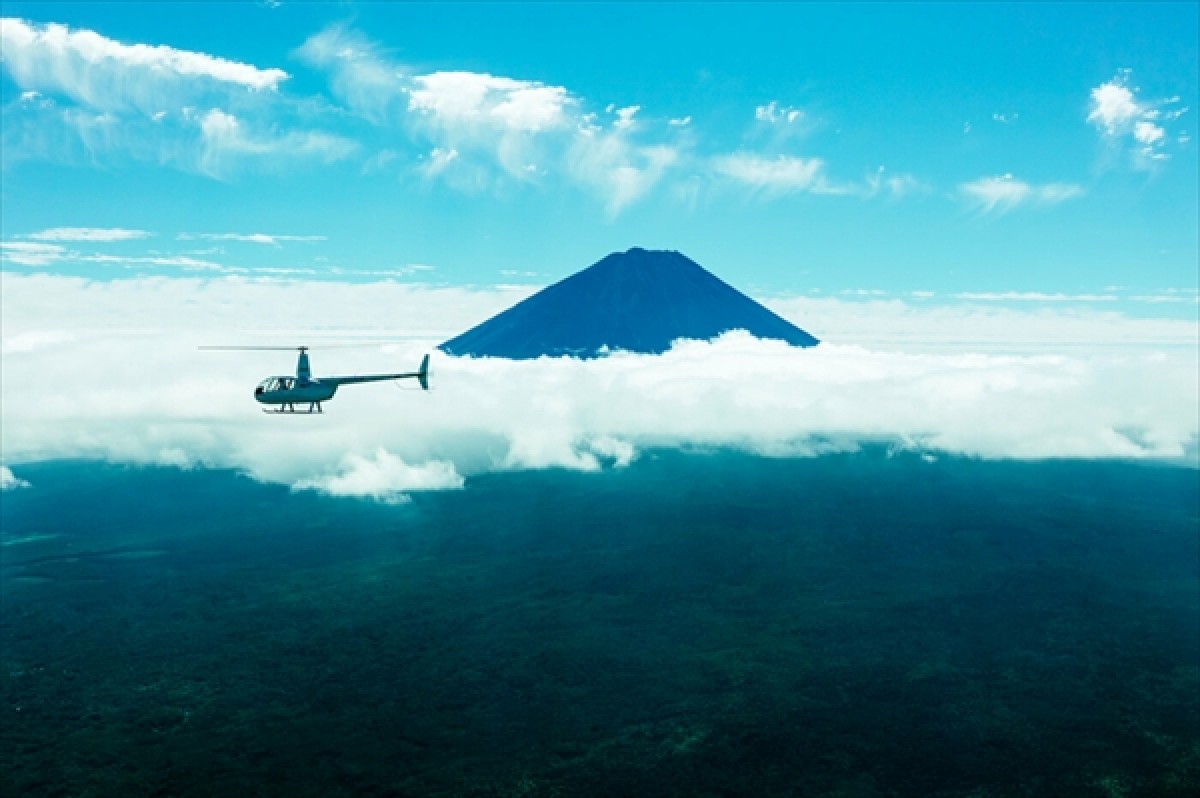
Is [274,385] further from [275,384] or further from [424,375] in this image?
[424,375]

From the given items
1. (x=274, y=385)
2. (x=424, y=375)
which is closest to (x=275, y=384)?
(x=274, y=385)

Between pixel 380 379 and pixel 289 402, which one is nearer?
pixel 289 402

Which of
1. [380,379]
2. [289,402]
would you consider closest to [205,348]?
[289,402]

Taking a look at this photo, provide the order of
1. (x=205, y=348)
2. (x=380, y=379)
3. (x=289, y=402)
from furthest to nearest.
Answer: (x=380, y=379) < (x=289, y=402) < (x=205, y=348)

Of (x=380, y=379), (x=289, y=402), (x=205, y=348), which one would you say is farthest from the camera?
(x=380, y=379)

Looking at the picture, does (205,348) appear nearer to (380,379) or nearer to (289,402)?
(289,402)
